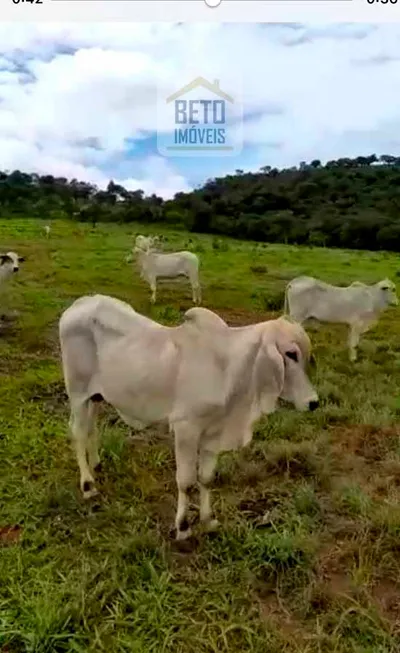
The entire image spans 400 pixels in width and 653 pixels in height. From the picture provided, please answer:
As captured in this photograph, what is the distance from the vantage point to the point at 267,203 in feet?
8.01

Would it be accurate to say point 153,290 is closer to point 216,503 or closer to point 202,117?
point 202,117

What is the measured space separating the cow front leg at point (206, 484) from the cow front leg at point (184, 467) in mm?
41

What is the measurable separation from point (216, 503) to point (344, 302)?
1422 mm

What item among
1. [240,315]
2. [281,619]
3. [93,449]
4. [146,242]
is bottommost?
[281,619]

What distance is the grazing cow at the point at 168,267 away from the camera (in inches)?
103

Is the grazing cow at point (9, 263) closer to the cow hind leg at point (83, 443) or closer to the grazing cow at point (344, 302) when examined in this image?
the grazing cow at point (344, 302)

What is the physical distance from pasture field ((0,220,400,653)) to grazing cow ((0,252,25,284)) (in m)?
0.07

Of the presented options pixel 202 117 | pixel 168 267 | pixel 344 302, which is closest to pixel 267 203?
pixel 168 267

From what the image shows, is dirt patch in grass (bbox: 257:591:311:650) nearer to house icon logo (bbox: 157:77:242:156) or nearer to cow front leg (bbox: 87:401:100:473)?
cow front leg (bbox: 87:401:100:473)

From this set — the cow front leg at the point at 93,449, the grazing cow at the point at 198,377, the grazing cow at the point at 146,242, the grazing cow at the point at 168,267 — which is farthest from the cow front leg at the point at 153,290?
the grazing cow at the point at 198,377

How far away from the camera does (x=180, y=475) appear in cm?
158

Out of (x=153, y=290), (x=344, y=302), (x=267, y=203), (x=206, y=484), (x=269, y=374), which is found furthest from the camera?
(x=344, y=302)

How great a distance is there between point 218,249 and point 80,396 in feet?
3.46

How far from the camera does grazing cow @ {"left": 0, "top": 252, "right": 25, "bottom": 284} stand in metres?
2.96
